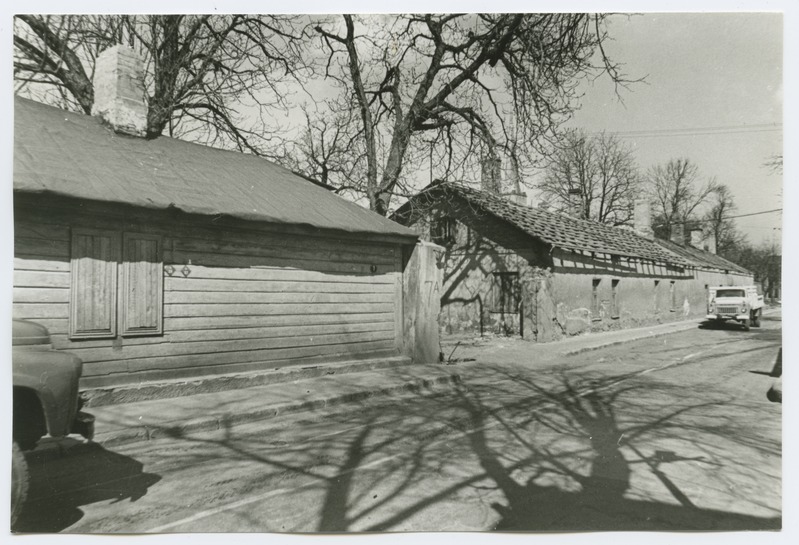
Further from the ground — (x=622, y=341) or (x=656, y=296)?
(x=656, y=296)

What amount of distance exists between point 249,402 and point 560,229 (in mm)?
18166

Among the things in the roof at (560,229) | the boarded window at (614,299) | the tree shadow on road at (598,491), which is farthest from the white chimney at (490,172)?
the boarded window at (614,299)

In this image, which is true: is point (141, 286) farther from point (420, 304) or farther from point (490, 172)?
point (490, 172)

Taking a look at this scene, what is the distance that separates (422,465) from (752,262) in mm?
50843

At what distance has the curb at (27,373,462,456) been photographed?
5.67 meters

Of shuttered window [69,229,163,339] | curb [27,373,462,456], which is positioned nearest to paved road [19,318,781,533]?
curb [27,373,462,456]

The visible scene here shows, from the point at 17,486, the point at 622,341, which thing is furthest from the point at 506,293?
the point at 17,486

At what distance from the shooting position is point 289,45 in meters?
13.3

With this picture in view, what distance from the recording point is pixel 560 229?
23.0 meters

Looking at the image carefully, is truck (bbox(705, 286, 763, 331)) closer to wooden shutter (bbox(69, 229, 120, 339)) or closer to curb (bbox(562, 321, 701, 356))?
curb (bbox(562, 321, 701, 356))

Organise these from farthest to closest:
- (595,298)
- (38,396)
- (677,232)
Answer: (677,232) < (595,298) < (38,396)

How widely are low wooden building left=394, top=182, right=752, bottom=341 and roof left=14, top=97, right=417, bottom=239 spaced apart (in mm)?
6925

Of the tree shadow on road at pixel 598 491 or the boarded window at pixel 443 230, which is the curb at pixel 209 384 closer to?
the tree shadow on road at pixel 598 491
